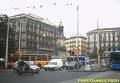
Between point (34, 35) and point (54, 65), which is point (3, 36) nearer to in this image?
point (54, 65)

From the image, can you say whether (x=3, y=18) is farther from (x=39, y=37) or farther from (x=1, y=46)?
(x=39, y=37)

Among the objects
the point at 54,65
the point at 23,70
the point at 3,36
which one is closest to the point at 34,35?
the point at 3,36

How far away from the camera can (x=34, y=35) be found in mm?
54156

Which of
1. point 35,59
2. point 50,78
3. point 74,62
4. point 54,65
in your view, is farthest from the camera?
point 35,59

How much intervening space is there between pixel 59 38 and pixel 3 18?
108 ft

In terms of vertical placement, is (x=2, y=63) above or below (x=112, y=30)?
below

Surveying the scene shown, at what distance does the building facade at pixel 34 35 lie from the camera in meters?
45.8

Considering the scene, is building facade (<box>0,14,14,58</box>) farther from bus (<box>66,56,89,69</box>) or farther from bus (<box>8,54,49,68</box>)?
bus (<box>66,56,89,69</box>)

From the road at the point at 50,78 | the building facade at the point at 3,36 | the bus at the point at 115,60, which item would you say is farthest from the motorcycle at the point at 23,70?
the building facade at the point at 3,36

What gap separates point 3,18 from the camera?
39062 millimetres

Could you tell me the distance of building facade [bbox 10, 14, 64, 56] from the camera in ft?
150

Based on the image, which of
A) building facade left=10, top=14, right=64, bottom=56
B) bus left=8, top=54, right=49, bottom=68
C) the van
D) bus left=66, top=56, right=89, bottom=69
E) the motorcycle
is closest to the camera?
the motorcycle

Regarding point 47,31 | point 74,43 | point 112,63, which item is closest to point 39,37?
point 47,31

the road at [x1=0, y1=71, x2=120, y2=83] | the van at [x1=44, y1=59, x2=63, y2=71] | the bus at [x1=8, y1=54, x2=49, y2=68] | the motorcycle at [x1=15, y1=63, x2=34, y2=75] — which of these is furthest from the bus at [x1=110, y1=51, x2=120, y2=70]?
the bus at [x1=8, y1=54, x2=49, y2=68]
